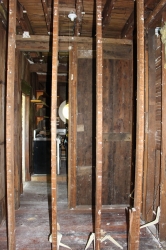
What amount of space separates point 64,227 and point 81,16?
2866mm

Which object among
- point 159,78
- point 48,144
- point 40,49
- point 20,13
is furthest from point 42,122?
point 159,78

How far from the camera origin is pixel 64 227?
2.38 meters

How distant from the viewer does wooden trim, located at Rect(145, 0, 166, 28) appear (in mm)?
1936

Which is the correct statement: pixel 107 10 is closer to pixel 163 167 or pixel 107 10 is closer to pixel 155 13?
pixel 155 13

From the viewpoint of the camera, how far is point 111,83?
2.89 metres

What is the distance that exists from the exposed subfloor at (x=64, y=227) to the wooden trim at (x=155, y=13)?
8.77 feet

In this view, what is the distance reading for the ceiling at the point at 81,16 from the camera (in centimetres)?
222

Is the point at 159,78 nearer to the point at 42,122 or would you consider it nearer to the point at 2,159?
the point at 2,159

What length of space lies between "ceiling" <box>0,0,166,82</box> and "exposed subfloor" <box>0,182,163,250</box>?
256cm

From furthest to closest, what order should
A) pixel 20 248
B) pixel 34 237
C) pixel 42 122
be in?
pixel 42 122 < pixel 34 237 < pixel 20 248

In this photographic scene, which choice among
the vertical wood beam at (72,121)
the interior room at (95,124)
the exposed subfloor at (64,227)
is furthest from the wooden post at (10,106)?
the vertical wood beam at (72,121)

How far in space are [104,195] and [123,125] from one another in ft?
3.95

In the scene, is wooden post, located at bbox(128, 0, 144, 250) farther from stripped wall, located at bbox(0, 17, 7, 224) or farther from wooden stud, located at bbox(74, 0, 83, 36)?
stripped wall, located at bbox(0, 17, 7, 224)

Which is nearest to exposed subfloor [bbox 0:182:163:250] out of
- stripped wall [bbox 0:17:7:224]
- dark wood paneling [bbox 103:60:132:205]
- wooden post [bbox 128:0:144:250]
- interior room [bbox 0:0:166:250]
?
interior room [bbox 0:0:166:250]
